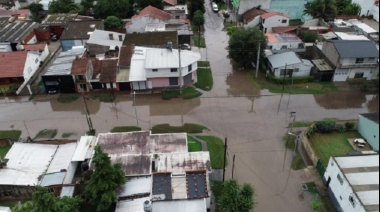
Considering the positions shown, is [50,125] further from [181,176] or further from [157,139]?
[181,176]

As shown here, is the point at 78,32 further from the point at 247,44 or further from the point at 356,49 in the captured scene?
the point at 356,49

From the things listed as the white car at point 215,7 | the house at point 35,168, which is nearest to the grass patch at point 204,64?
the house at point 35,168

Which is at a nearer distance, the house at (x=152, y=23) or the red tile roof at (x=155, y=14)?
the house at (x=152, y=23)

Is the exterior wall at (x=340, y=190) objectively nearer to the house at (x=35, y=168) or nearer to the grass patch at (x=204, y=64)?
the house at (x=35, y=168)

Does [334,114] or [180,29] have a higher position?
[180,29]

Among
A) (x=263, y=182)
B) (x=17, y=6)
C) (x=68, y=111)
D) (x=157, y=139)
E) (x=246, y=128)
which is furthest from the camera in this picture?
(x=17, y=6)

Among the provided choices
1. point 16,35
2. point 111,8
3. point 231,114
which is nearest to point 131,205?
point 231,114

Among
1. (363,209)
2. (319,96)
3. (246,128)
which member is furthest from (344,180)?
(319,96)
